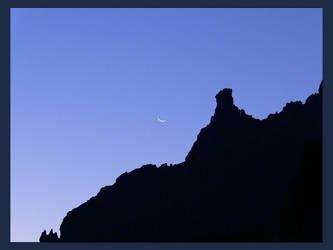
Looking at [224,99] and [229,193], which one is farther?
[224,99]

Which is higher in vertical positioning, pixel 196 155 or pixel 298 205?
pixel 196 155

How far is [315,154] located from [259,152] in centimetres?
1763

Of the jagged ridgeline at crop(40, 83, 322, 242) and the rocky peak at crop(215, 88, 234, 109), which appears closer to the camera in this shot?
the jagged ridgeline at crop(40, 83, 322, 242)

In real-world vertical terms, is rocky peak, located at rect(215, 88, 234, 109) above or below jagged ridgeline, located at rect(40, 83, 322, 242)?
above

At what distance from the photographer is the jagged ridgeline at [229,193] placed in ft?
143

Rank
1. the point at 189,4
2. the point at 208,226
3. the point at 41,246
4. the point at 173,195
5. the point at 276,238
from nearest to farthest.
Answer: the point at 41,246 → the point at 189,4 → the point at 276,238 → the point at 208,226 → the point at 173,195

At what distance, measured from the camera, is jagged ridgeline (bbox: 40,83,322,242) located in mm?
43656

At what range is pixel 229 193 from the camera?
53.3 metres

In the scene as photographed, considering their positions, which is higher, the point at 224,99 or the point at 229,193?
the point at 224,99

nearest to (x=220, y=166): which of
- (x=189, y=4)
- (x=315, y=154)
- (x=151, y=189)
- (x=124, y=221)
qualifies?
(x=151, y=189)

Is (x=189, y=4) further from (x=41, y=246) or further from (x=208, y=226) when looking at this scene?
(x=208, y=226)

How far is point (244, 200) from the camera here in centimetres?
4972

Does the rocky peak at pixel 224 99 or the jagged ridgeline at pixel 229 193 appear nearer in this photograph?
the jagged ridgeline at pixel 229 193

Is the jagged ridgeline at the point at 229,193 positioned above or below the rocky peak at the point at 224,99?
below
